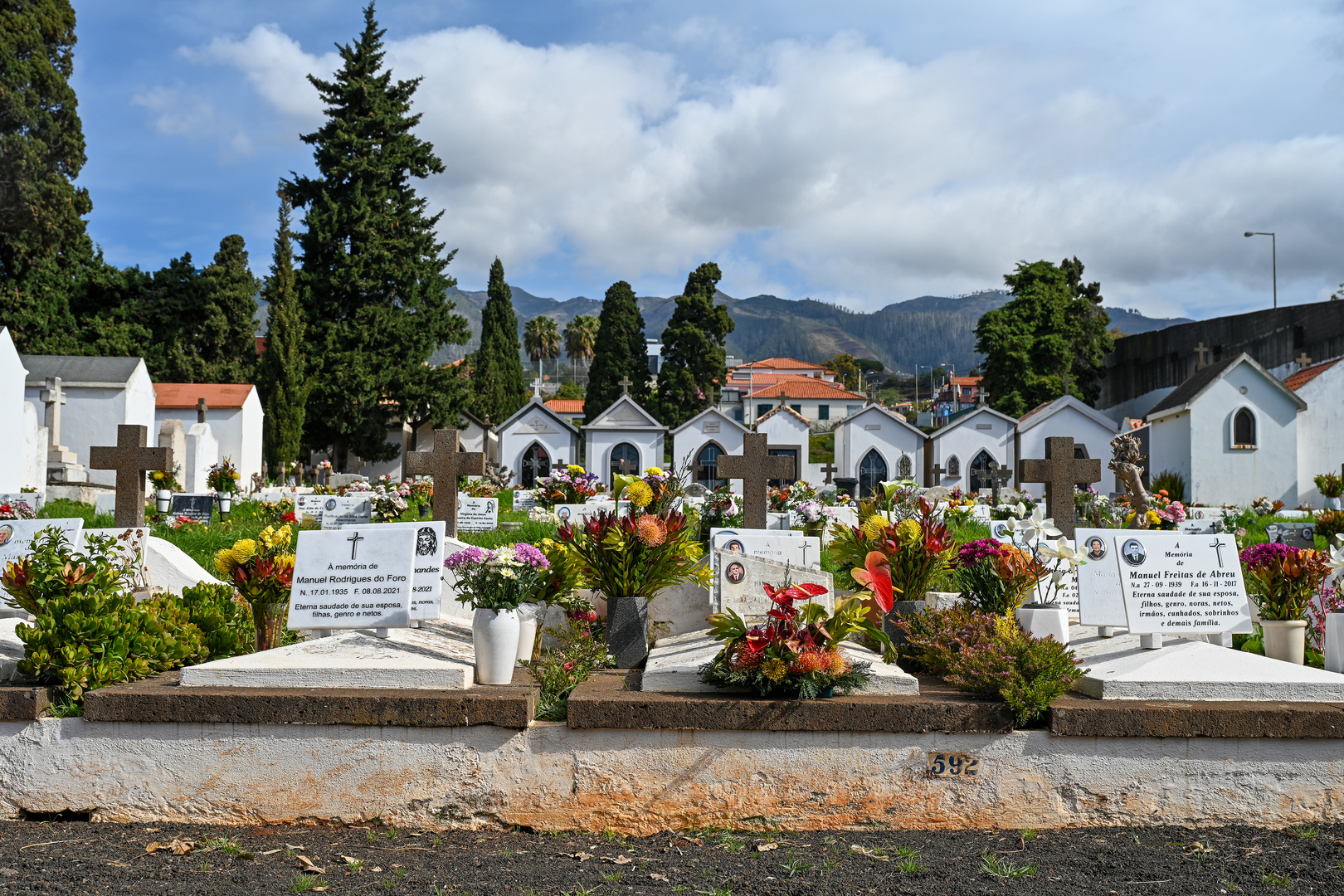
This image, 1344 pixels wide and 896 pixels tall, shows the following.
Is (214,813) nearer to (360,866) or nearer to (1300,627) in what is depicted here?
(360,866)

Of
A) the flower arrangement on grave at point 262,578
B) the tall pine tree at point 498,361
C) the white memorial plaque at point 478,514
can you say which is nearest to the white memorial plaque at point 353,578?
the flower arrangement on grave at point 262,578

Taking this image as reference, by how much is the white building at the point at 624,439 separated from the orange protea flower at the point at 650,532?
3273 cm

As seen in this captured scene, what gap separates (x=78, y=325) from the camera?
3956 centimetres

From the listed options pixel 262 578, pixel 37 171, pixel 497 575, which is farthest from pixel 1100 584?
pixel 37 171

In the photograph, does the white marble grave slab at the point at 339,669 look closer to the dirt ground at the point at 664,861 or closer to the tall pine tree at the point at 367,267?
the dirt ground at the point at 664,861

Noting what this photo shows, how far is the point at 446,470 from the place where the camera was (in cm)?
855

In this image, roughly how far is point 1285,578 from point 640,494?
4.30m

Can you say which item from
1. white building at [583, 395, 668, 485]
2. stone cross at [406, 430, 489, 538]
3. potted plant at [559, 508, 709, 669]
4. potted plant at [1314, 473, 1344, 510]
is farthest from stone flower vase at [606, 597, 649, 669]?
white building at [583, 395, 668, 485]

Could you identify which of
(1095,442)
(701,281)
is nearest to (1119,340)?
(1095,442)

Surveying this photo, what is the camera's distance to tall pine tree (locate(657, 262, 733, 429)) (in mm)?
45969

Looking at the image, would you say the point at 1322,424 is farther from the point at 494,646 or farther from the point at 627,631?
the point at 494,646

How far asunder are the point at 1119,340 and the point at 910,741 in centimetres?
4896

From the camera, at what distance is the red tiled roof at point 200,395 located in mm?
35312

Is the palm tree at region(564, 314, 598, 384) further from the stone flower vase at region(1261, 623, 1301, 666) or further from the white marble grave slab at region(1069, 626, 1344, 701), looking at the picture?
the white marble grave slab at region(1069, 626, 1344, 701)
